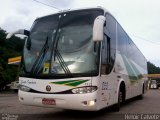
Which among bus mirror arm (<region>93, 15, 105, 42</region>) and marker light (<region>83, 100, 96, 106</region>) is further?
marker light (<region>83, 100, 96, 106</region>)

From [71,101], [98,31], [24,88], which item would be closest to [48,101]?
[71,101]

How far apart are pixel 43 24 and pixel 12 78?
29768 mm

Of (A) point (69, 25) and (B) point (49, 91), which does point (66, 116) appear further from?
(A) point (69, 25)

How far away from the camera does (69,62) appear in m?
8.73

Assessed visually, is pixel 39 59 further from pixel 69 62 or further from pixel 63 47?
pixel 69 62

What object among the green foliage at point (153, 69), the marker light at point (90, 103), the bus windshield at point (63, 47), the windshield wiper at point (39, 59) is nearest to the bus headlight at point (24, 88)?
the bus windshield at point (63, 47)

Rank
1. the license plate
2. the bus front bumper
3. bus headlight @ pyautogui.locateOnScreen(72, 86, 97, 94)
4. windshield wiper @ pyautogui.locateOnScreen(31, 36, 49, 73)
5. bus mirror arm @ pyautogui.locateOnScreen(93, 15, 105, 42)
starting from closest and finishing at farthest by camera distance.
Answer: bus mirror arm @ pyautogui.locateOnScreen(93, 15, 105, 42), the bus front bumper, bus headlight @ pyautogui.locateOnScreen(72, 86, 97, 94), the license plate, windshield wiper @ pyautogui.locateOnScreen(31, 36, 49, 73)

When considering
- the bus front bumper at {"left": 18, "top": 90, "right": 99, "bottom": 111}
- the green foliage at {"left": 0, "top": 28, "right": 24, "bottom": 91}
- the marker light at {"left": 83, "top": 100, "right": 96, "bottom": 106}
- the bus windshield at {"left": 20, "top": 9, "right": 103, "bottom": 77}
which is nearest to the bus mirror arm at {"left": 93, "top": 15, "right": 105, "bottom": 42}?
the bus windshield at {"left": 20, "top": 9, "right": 103, "bottom": 77}

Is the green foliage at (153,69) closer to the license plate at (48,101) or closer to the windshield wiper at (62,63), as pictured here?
the windshield wiper at (62,63)

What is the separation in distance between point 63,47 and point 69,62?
525 millimetres

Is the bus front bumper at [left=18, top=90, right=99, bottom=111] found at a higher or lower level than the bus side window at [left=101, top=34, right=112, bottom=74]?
lower

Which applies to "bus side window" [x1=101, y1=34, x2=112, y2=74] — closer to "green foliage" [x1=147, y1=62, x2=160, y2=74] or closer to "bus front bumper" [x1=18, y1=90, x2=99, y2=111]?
"bus front bumper" [x1=18, y1=90, x2=99, y2=111]

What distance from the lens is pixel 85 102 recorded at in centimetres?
833

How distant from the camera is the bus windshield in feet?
28.5
